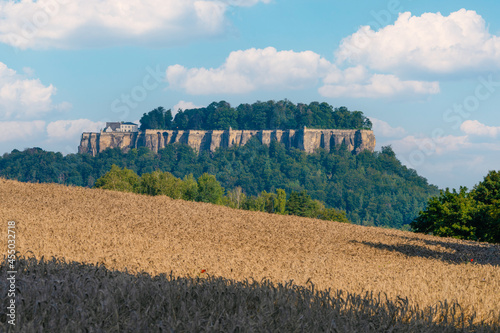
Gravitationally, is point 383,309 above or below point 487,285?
above

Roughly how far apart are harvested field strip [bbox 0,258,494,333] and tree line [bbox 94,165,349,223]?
7486 centimetres

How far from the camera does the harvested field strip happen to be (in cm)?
452

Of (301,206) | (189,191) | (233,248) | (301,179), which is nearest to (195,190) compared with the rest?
(189,191)

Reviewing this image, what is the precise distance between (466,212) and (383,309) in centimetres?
3333

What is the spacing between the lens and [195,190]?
320 ft

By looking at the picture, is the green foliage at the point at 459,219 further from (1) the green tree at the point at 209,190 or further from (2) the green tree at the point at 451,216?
(1) the green tree at the point at 209,190

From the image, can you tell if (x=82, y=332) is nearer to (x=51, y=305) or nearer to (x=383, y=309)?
(x=51, y=305)

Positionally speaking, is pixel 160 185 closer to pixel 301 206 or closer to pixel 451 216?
pixel 301 206

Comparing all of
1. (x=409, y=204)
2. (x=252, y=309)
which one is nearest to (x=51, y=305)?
(x=252, y=309)

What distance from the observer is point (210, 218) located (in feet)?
93.1

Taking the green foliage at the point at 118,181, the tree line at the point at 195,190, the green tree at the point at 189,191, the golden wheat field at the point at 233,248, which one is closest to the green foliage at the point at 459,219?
the golden wheat field at the point at 233,248

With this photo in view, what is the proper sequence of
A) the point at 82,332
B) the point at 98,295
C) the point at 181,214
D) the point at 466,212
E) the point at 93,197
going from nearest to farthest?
the point at 82,332
the point at 98,295
the point at 181,214
the point at 93,197
the point at 466,212

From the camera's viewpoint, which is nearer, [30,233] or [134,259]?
[134,259]

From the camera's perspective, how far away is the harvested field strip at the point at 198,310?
14.8 feet
